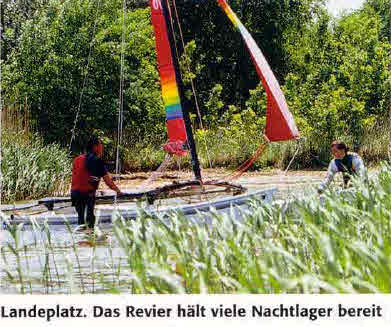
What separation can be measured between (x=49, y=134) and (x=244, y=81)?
14.1m

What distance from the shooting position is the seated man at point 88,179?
1021cm

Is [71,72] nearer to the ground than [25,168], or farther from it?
farther from it

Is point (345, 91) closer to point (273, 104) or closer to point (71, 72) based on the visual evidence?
point (71, 72)

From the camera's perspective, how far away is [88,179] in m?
10.3

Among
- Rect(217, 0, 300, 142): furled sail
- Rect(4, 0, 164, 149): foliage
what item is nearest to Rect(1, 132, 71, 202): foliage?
Rect(217, 0, 300, 142): furled sail

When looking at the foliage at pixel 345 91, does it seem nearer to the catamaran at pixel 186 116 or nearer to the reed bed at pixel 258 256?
the catamaran at pixel 186 116

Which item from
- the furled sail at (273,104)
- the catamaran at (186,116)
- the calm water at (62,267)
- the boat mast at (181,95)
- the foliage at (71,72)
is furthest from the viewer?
the foliage at (71,72)

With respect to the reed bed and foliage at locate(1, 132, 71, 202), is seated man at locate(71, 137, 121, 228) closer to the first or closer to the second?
the reed bed

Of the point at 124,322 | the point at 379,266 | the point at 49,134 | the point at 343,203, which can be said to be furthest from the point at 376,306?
the point at 49,134

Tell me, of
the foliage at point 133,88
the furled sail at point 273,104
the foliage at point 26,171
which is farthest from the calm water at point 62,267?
the foliage at point 133,88

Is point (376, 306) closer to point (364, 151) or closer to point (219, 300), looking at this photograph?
point (219, 300)

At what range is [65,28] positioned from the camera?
2244cm

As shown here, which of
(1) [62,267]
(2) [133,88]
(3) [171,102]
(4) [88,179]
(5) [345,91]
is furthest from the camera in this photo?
(5) [345,91]

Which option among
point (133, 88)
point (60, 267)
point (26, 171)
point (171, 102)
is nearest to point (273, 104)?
point (171, 102)
